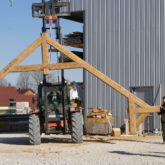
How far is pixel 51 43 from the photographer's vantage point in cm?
2067

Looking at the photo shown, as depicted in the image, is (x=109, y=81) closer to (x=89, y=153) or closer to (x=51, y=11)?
(x=89, y=153)

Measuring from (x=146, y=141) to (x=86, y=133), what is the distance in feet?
17.0

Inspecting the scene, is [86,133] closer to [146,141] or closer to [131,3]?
[146,141]

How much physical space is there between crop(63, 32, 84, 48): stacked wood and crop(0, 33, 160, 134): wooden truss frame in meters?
9.49

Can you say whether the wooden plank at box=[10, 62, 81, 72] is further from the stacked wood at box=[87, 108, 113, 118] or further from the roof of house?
the roof of house

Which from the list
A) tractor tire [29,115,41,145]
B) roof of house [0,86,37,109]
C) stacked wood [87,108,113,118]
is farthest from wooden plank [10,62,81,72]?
roof of house [0,86,37,109]

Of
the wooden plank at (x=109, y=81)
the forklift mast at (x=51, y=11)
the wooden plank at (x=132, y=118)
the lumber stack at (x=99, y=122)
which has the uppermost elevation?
the forklift mast at (x=51, y=11)

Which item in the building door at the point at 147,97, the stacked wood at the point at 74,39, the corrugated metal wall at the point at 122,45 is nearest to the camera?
the building door at the point at 147,97

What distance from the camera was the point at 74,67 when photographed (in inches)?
799

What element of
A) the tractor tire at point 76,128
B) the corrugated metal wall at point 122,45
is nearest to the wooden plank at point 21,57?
the tractor tire at point 76,128

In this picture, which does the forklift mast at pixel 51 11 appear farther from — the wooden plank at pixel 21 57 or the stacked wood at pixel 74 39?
the wooden plank at pixel 21 57

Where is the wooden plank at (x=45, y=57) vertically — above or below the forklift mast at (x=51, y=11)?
below

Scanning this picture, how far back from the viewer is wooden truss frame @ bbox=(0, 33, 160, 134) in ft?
65.9

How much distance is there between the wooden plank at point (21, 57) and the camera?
20.7 m
